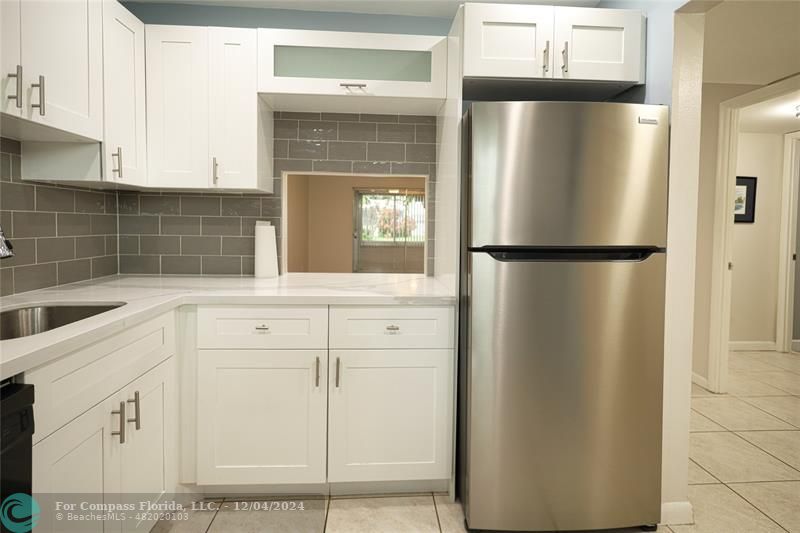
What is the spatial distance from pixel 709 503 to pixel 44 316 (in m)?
2.79

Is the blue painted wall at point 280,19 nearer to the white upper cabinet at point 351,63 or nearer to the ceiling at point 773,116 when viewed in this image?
the white upper cabinet at point 351,63

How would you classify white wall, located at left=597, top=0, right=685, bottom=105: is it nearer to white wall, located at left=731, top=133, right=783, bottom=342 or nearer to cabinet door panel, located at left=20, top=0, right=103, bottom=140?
cabinet door panel, located at left=20, top=0, right=103, bottom=140

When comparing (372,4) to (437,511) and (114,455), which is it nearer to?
(114,455)

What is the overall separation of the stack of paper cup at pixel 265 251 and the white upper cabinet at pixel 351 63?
707mm

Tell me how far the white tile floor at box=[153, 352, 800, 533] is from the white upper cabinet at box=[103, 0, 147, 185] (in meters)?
1.49

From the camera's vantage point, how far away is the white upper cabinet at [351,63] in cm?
254

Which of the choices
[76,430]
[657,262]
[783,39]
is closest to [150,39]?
[76,430]

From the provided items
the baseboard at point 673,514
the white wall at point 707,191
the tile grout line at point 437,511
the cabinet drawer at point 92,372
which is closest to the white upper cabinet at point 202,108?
the cabinet drawer at point 92,372

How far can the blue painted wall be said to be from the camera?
109 inches

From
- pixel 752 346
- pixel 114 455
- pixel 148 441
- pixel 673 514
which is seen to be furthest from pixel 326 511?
pixel 752 346

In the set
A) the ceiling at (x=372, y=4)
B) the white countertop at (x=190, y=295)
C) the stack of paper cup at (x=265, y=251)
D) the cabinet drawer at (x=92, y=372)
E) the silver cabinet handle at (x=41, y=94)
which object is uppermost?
the ceiling at (x=372, y=4)

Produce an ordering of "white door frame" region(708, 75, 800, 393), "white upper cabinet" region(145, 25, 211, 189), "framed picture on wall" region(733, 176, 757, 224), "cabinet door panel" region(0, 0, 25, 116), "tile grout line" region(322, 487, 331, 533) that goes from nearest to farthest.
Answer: "cabinet door panel" region(0, 0, 25, 116)
"tile grout line" region(322, 487, 331, 533)
"white upper cabinet" region(145, 25, 211, 189)
"white door frame" region(708, 75, 800, 393)
"framed picture on wall" region(733, 176, 757, 224)

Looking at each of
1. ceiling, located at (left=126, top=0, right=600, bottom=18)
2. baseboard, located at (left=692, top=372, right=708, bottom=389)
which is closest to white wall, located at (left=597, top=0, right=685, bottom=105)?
ceiling, located at (left=126, top=0, right=600, bottom=18)

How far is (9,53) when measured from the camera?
1.62 metres
